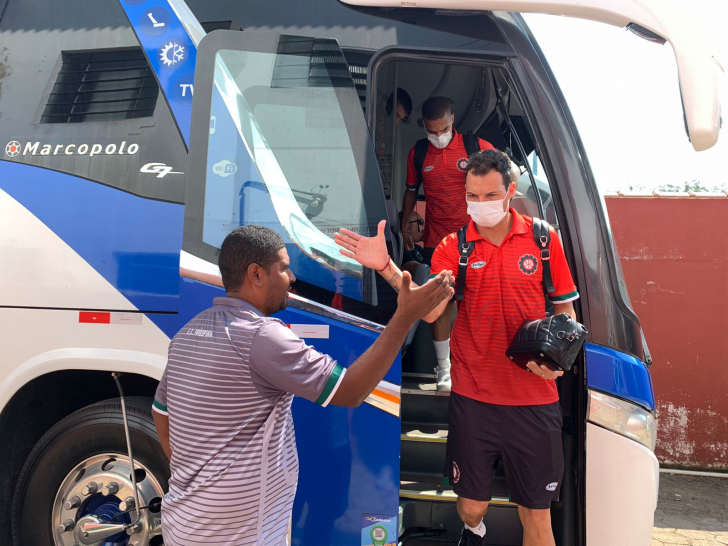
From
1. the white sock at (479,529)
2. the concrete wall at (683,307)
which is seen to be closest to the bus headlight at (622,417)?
the white sock at (479,529)

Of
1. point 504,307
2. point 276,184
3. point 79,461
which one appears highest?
point 276,184

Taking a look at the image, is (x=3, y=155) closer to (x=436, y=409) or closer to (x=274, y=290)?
(x=274, y=290)

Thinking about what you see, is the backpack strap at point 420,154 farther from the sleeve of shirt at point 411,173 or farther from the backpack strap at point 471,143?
the backpack strap at point 471,143

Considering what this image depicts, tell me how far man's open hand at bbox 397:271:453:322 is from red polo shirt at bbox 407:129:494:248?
2.12 meters

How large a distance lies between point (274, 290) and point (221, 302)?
18 cm

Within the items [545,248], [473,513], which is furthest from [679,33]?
[473,513]

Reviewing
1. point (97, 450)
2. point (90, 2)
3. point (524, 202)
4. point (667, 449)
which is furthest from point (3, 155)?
point (667, 449)

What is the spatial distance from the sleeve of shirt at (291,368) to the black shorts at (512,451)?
43.0 inches

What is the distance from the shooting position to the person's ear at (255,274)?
1.88 m

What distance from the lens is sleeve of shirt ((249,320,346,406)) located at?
172 cm

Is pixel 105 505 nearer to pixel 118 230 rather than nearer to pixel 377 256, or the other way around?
pixel 118 230

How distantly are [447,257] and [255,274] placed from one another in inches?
43.2

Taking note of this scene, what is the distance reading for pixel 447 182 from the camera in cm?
386

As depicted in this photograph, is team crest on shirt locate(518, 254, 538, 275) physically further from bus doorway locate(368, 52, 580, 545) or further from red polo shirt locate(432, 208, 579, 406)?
bus doorway locate(368, 52, 580, 545)
